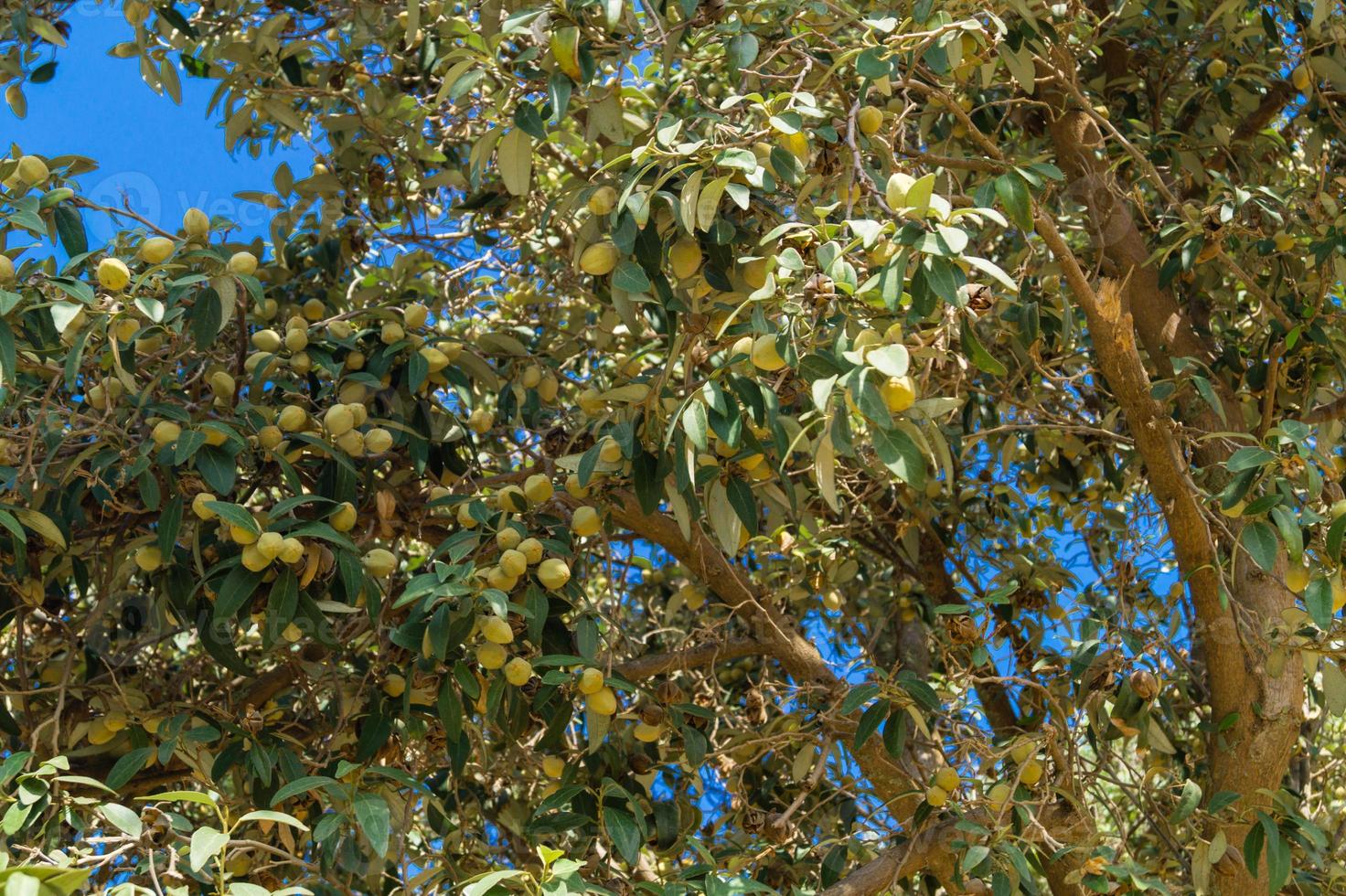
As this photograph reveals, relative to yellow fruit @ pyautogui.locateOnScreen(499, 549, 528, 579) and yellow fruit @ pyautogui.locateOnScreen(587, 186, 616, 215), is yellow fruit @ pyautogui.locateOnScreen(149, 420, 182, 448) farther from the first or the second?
yellow fruit @ pyautogui.locateOnScreen(587, 186, 616, 215)

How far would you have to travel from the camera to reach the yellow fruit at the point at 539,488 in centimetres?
202

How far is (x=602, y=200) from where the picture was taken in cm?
185

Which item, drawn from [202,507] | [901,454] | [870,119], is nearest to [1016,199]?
[870,119]

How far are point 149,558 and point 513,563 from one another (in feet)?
1.80

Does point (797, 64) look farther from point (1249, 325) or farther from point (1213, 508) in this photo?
point (1249, 325)

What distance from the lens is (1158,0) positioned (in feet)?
9.50

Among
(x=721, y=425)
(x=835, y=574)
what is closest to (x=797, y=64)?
(x=721, y=425)

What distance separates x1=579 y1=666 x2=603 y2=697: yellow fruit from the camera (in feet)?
6.03

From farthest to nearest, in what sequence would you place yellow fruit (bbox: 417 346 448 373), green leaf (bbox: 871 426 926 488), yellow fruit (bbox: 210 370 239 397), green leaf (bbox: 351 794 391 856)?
yellow fruit (bbox: 417 346 448 373), yellow fruit (bbox: 210 370 239 397), green leaf (bbox: 351 794 391 856), green leaf (bbox: 871 426 926 488)

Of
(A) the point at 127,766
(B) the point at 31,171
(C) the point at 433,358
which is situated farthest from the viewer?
(C) the point at 433,358

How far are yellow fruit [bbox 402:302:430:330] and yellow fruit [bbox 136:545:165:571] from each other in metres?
0.53

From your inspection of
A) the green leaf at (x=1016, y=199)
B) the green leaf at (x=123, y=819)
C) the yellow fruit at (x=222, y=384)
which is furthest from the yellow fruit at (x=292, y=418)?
the green leaf at (x=1016, y=199)

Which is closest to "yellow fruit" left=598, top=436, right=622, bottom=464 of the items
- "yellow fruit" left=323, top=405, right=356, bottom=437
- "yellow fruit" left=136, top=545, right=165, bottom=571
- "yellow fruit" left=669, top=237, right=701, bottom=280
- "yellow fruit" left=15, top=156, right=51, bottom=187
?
"yellow fruit" left=669, top=237, right=701, bottom=280

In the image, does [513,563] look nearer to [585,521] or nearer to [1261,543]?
[585,521]
